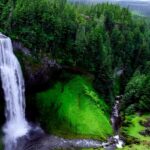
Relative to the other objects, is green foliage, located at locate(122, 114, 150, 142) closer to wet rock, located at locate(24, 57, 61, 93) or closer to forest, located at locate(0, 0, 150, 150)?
forest, located at locate(0, 0, 150, 150)

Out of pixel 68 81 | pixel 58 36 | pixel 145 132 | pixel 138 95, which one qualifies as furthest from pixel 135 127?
pixel 58 36

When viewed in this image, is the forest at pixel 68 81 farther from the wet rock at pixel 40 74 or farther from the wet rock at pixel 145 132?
the wet rock at pixel 145 132

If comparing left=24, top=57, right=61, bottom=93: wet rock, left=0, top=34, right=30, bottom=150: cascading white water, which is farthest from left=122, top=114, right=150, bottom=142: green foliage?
left=0, top=34, right=30, bottom=150: cascading white water

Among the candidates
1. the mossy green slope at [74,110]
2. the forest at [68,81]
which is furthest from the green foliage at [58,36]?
the mossy green slope at [74,110]

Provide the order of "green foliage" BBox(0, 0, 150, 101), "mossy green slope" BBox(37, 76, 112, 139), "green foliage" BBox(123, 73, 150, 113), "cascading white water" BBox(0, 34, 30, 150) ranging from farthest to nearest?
1. "green foliage" BBox(123, 73, 150, 113)
2. "green foliage" BBox(0, 0, 150, 101)
3. "mossy green slope" BBox(37, 76, 112, 139)
4. "cascading white water" BBox(0, 34, 30, 150)

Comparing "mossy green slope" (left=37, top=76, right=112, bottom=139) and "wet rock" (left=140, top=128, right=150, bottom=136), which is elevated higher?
"mossy green slope" (left=37, top=76, right=112, bottom=139)

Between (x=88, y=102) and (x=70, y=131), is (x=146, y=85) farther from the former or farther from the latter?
(x=70, y=131)
